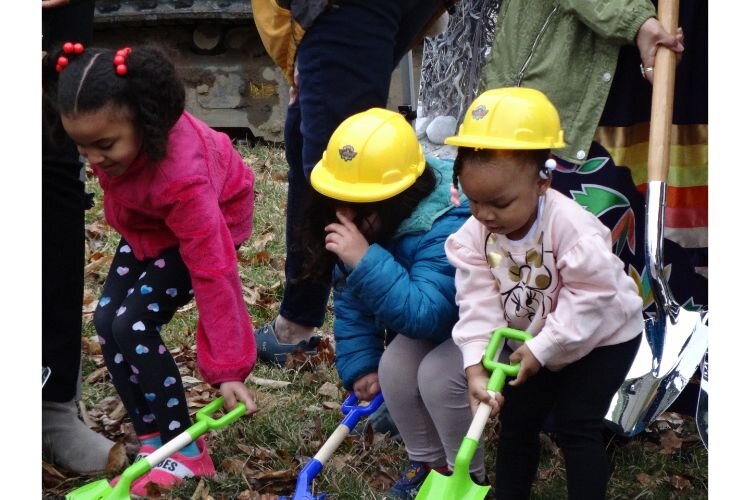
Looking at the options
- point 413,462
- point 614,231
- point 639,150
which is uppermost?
point 639,150

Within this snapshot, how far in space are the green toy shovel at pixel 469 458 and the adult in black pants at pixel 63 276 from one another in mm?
1199

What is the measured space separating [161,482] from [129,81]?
3.53 ft

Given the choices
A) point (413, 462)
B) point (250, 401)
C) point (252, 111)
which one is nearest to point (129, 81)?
point (250, 401)

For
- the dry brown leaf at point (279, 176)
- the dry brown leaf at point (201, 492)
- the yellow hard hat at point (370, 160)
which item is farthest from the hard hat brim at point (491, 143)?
the dry brown leaf at point (279, 176)

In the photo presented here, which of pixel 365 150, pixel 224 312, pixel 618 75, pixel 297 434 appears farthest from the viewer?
pixel 297 434

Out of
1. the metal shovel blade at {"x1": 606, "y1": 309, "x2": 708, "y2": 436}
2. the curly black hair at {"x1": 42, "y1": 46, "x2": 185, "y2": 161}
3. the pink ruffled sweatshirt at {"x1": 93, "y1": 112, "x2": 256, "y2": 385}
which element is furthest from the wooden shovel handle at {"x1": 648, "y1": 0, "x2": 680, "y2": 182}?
the curly black hair at {"x1": 42, "y1": 46, "x2": 185, "y2": 161}

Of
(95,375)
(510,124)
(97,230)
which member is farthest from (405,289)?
(97,230)

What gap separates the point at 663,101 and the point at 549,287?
665mm

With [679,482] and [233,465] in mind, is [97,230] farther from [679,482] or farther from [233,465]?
[679,482]

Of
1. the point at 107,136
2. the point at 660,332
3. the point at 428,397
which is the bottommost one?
the point at 428,397

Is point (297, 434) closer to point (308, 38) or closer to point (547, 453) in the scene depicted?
point (547, 453)

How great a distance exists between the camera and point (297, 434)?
3.18m

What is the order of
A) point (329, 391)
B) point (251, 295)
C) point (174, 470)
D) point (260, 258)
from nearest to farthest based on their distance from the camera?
point (174, 470) < point (329, 391) < point (251, 295) < point (260, 258)

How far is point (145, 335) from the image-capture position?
2.83 meters
